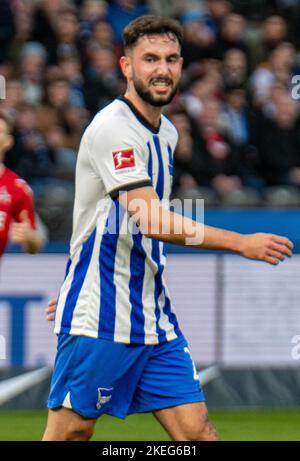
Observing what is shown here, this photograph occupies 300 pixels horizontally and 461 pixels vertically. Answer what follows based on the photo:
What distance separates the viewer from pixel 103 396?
5082 millimetres

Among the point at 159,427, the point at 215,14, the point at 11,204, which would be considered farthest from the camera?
the point at 215,14

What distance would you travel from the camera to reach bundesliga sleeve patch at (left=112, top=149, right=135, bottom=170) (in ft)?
16.2

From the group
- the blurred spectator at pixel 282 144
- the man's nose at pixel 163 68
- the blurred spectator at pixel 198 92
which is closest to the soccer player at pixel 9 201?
the man's nose at pixel 163 68

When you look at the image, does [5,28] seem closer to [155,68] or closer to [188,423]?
[155,68]

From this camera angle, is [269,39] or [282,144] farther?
[269,39]

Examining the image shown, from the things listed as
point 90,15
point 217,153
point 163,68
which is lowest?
point 163,68

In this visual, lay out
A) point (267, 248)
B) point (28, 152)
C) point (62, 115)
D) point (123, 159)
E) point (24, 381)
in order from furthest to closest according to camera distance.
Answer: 1. point (62, 115)
2. point (28, 152)
3. point (24, 381)
4. point (123, 159)
5. point (267, 248)

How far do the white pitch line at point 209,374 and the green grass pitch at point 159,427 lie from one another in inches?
9.3

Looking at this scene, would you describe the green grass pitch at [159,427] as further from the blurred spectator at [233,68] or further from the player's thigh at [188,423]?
the blurred spectator at [233,68]

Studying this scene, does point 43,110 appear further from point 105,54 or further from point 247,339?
point 247,339

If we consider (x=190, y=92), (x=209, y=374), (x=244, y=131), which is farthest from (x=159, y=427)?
(x=190, y=92)

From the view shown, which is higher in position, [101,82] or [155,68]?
[101,82]

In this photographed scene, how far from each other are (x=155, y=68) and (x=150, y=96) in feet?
0.37
